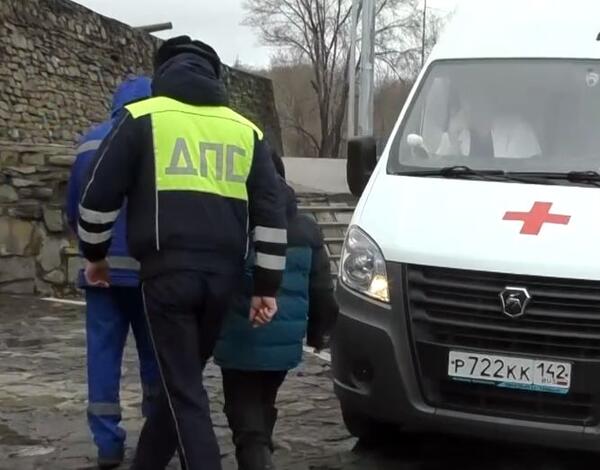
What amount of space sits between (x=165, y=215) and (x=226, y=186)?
27 centimetres

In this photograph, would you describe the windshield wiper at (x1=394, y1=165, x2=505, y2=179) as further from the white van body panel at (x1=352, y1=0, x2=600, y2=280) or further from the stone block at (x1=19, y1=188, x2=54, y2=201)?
the stone block at (x1=19, y1=188, x2=54, y2=201)

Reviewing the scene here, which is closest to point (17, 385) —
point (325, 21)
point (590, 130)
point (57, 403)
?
point (57, 403)

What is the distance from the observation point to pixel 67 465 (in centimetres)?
526

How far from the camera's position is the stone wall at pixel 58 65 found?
1622 centimetres

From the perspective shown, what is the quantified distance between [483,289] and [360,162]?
1458 millimetres

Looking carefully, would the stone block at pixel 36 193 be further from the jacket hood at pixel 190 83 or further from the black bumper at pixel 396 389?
the jacket hood at pixel 190 83

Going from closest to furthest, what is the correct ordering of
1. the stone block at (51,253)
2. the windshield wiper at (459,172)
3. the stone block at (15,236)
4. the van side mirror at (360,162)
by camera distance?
the windshield wiper at (459,172) < the van side mirror at (360,162) < the stone block at (15,236) < the stone block at (51,253)

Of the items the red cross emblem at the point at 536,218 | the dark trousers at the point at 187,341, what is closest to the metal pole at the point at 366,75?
the red cross emblem at the point at 536,218

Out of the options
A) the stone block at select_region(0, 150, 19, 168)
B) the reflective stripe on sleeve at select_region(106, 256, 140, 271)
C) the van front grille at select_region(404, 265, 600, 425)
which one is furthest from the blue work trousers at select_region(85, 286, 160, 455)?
the stone block at select_region(0, 150, 19, 168)

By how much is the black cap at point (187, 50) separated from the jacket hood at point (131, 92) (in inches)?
20.0

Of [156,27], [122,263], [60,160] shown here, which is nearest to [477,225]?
[122,263]

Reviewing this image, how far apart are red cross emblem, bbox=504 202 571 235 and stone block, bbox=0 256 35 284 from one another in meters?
6.33

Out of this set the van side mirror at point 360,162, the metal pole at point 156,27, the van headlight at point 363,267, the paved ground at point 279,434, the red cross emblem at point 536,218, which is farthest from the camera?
the metal pole at point 156,27

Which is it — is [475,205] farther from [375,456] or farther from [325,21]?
[325,21]
